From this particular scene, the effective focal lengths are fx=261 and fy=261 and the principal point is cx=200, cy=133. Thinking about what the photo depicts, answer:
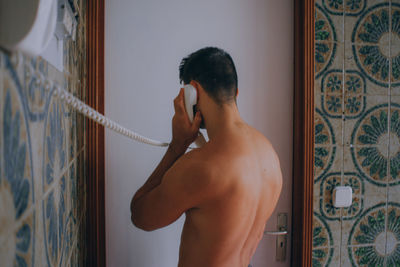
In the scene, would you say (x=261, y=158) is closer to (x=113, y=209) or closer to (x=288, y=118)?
(x=288, y=118)

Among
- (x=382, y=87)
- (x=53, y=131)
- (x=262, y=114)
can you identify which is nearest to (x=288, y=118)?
(x=262, y=114)

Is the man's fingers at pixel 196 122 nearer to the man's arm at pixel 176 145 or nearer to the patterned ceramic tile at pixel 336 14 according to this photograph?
the man's arm at pixel 176 145

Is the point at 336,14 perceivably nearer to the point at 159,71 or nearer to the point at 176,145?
the point at 159,71

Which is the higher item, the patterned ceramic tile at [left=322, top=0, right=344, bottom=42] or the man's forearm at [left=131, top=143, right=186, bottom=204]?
the patterned ceramic tile at [left=322, top=0, right=344, bottom=42]

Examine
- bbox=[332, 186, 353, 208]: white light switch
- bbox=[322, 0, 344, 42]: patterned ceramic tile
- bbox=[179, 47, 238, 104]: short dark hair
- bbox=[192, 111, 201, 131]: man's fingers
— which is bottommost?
bbox=[332, 186, 353, 208]: white light switch

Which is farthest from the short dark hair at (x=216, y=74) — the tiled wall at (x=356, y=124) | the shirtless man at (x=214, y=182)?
the tiled wall at (x=356, y=124)

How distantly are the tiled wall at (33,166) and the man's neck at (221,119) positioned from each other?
0.42 metres

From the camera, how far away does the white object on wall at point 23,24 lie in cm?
30

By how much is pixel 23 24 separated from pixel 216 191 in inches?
23.2

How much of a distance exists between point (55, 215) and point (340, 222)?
52.2 inches

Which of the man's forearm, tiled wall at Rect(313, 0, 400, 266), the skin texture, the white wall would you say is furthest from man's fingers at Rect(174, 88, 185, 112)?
tiled wall at Rect(313, 0, 400, 266)

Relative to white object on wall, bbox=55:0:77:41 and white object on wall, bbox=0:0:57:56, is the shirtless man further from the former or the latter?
white object on wall, bbox=0:0:57:56

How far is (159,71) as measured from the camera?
3.93 feet

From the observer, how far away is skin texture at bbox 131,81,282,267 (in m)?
0.75
